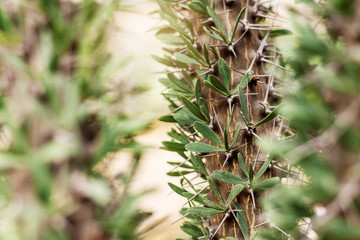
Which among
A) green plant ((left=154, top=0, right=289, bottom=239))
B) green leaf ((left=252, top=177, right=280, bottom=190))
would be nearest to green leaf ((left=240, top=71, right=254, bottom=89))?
green plant ((left=154, top=0, right=289, bottom=239))

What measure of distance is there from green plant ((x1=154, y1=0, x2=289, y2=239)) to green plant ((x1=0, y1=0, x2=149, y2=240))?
0.29 ft

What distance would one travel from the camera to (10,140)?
0.28m

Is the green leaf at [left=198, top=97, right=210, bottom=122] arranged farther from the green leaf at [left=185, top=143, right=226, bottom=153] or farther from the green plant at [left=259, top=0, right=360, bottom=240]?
the green plant at [left=259, top=0, right=360, bottom=240]

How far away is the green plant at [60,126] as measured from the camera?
248 millimetres

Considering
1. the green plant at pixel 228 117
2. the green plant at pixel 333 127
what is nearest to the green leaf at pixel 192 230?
the green plant at pixel 228 117

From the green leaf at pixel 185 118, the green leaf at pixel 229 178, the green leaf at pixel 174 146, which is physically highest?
the green leaf at pixel 185 118

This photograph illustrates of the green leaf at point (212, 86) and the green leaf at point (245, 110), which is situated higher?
the green leaf at point (212, 86)

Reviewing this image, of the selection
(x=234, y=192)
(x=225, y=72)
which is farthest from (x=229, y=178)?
(x=225, y=72)

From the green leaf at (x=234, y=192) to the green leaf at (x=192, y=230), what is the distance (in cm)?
7

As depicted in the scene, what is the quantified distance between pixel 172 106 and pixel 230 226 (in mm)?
189

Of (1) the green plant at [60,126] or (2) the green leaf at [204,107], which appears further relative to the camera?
(2) the green leaf at [204,107]

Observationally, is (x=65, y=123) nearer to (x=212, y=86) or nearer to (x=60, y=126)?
(x=60, y=126)

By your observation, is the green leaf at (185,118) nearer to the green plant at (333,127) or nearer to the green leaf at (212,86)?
the green leaf at (212,86)

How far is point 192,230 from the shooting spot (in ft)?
1.23
